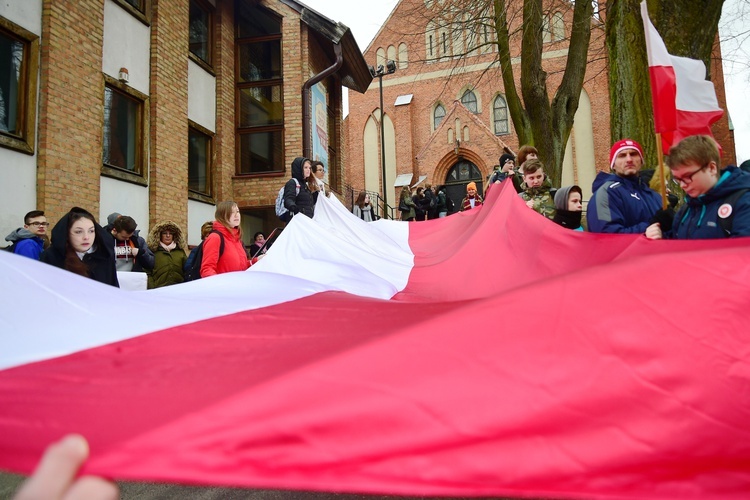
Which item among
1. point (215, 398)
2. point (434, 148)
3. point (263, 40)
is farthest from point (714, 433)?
point (434, 148)

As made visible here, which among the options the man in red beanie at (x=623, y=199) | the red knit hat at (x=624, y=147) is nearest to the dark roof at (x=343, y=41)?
the red knit hat at (x=624, y=147)

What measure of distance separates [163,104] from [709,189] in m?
10.3

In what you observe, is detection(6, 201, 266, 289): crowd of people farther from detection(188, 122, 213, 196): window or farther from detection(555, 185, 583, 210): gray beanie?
detection(188, 122, 213, 196): window

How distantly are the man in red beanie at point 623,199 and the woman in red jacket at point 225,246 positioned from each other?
10.4 feet

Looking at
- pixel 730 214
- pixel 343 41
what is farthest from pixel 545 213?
pixel 343 41

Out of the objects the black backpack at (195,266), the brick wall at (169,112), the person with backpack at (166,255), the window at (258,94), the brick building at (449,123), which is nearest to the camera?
the black backpack at (195,266)

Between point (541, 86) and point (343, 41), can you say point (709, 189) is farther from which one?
point (343, 41)

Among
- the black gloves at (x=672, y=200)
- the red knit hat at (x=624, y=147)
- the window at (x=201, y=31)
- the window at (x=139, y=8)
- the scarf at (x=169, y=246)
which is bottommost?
the scarf at (x=169, y=246)

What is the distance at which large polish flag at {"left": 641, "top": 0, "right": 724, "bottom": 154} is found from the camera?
3.90 meters

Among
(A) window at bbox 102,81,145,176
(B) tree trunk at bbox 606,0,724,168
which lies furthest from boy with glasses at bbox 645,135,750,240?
(A) window at bbox 102,81,145,176

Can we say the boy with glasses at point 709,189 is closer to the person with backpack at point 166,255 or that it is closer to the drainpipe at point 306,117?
the person with backpack at point 166,255

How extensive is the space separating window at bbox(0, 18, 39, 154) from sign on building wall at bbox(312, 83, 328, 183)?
24.7 ft

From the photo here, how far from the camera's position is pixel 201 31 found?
13.3m

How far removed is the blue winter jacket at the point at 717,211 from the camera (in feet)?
8.24
